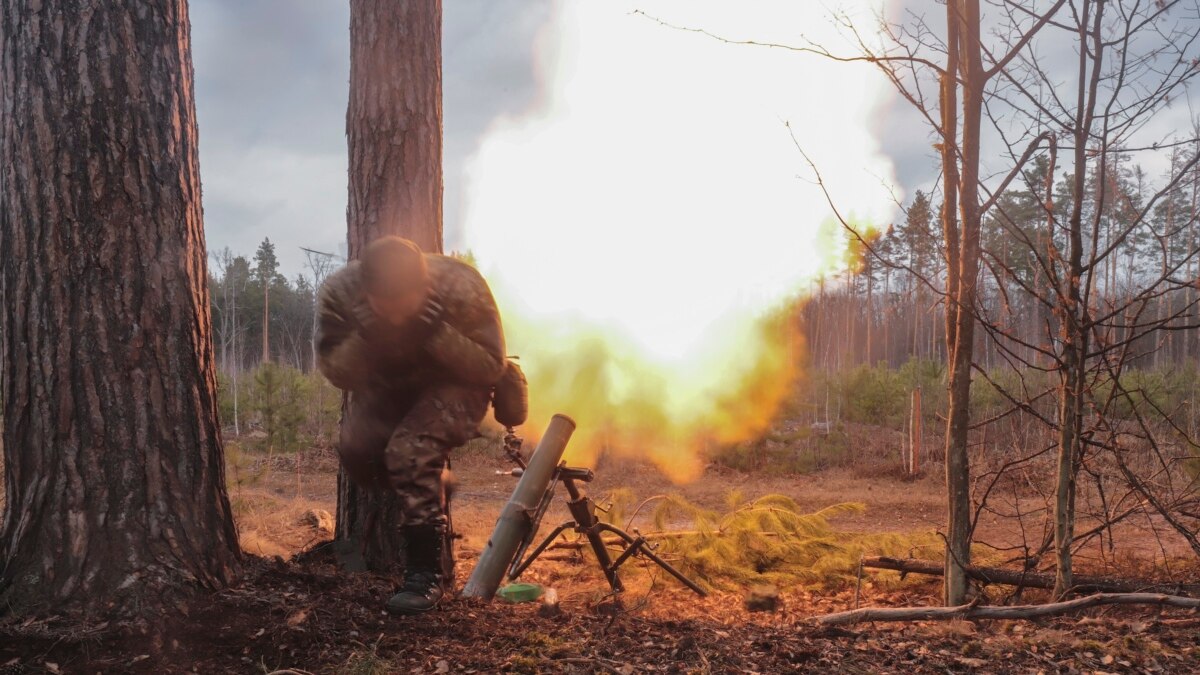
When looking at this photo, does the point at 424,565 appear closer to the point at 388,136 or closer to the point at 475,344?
the point at 475,344

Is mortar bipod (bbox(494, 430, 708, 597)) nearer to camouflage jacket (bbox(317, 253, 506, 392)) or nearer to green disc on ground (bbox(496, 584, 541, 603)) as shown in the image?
green disc on ground (bbox(496, 584, 541, 603))

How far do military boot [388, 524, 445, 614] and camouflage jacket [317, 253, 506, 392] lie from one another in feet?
2.40

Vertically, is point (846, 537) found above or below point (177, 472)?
below

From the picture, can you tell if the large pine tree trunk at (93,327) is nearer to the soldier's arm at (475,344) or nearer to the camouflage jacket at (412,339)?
the camouflage jacket at (412,339)

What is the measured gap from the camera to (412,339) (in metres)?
3.66

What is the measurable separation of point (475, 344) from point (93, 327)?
1.64m

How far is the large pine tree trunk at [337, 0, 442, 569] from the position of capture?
5062 millimetres

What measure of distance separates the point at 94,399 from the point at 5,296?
2.01 ft

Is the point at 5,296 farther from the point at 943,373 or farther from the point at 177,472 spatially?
the point at 943,373

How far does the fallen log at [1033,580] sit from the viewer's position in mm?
4492

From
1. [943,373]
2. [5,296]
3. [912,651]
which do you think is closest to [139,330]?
[5,296]

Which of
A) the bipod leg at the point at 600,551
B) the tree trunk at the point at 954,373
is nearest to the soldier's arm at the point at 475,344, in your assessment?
the bipod leg at the point at 600,551

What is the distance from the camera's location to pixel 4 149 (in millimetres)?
3289

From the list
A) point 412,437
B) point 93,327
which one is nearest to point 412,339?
point 412,437
